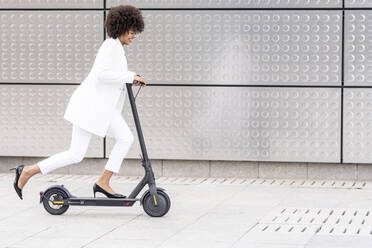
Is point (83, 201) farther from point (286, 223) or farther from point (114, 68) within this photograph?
point (286, 223)

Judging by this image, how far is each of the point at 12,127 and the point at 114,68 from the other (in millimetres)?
3318

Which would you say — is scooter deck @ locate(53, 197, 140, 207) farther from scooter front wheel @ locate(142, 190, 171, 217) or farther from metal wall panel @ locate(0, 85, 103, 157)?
metal wall panel @ locate(0, 85, 103, 157)

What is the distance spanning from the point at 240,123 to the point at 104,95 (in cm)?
281

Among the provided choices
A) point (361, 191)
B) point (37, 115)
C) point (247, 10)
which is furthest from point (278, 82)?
point (37, 115)

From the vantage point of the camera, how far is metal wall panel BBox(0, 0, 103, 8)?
9516 mm

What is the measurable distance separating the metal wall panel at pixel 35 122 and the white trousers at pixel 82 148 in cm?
259

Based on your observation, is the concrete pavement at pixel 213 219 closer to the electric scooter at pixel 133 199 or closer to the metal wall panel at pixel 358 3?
the electric scooter at pixel 133 199

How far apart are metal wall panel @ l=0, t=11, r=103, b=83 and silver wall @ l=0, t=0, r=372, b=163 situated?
0.01 meters

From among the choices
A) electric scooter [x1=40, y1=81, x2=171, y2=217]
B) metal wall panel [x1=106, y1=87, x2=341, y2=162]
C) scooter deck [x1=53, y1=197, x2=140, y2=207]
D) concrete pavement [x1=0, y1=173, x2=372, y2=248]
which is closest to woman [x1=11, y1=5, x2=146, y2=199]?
electric scooter [x1=40, y1=81, x2=171, y2=217]

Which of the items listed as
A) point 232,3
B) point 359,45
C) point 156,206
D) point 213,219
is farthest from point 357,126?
point 156,206

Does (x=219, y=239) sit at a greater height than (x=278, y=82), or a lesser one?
lesser

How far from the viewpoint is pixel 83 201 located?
684 cm

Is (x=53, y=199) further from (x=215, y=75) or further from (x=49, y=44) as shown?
(x=49, y=44)

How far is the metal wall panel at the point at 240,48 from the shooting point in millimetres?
9133
